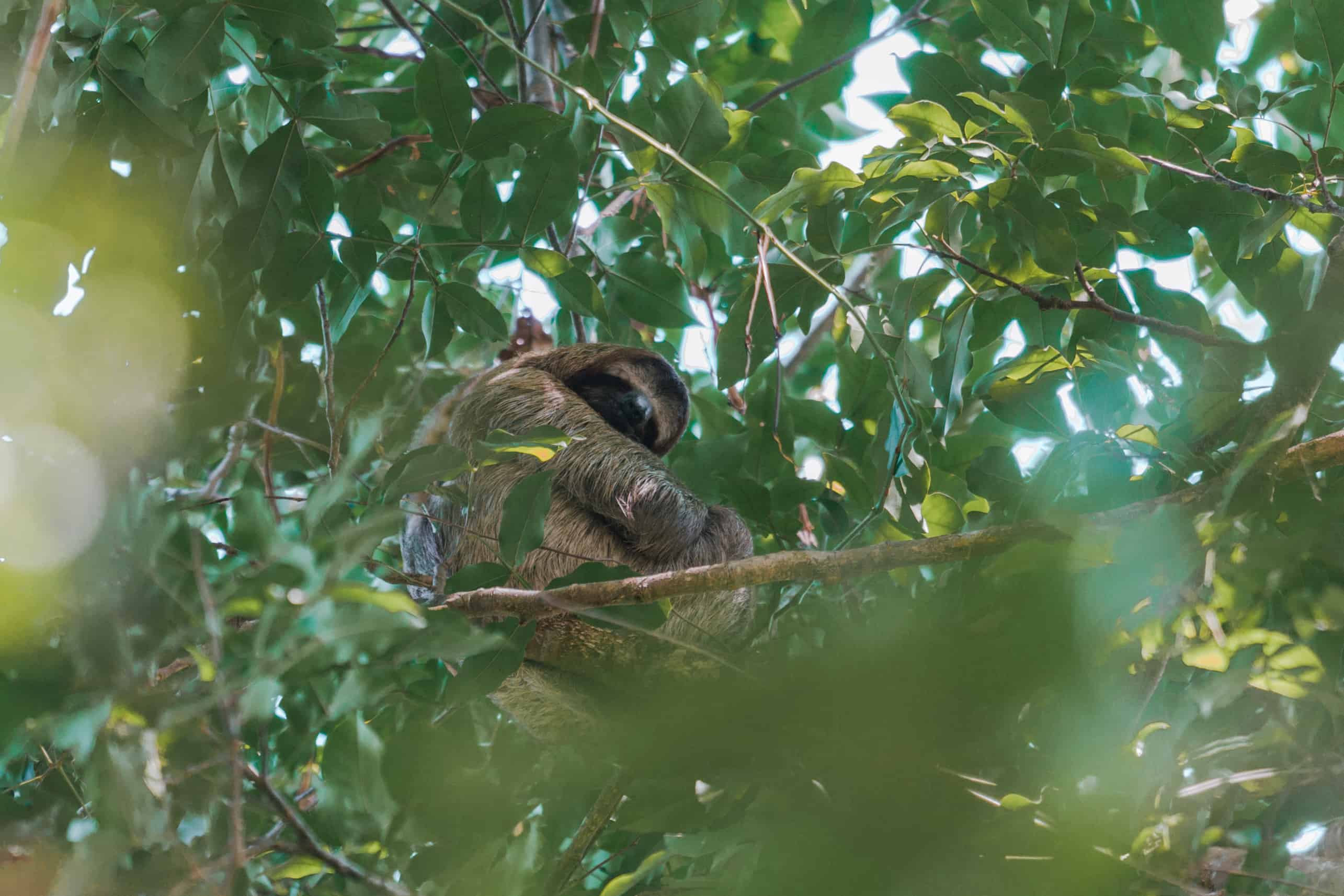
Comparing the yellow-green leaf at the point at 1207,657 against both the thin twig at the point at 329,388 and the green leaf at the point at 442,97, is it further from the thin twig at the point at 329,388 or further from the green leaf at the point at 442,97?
the green leaf at the point at 442,97

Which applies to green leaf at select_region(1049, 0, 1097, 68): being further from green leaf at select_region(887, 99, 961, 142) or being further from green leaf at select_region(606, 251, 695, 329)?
green leaf at select_region(606, 251, 695, 329)

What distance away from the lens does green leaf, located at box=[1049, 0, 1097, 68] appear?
9.08ft

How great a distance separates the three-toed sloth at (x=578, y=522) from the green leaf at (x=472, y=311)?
37 cm

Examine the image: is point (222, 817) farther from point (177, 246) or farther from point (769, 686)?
point (177, 246)

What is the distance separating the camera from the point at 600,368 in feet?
15.6

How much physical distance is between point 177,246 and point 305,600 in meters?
1.91

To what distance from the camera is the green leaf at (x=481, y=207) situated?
2.92 metres

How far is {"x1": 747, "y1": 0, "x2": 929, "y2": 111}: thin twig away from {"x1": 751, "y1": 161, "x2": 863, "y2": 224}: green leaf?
5.24 ft

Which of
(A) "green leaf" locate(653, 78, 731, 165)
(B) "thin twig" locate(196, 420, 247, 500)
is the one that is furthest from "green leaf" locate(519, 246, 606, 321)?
(B) "thin twig" locate(196, 420, 247, 500)

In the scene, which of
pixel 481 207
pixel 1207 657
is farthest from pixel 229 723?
pixel 481 207

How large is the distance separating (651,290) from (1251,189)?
1.94 meters

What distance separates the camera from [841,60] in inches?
171

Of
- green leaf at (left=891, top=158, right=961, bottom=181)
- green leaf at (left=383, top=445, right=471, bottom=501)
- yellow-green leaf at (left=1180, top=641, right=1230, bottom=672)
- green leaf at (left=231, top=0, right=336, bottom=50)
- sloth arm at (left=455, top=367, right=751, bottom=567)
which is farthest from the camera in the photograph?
sloth arm at (left=455, top=367, right=751, bottom=567)

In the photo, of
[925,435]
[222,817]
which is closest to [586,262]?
[925,435]
